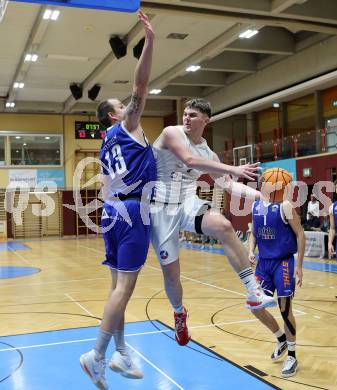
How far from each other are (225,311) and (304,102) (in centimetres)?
1619

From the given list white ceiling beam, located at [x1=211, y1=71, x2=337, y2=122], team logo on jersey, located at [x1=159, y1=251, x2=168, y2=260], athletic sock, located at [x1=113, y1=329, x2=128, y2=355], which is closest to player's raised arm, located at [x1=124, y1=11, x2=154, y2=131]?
team logo on jersey, located at [x1=159, y1=251, x2=168, y2=260]

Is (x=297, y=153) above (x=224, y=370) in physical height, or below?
above

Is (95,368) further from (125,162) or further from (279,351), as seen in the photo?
(279,351)

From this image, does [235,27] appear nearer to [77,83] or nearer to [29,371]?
[77,83]

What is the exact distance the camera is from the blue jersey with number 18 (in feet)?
12.2

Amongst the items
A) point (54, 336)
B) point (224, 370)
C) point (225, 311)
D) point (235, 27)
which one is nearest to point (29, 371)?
point (54, 336)

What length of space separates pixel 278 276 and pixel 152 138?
81.7 ft

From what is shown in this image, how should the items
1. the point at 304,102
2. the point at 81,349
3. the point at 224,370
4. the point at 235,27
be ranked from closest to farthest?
the point at 224,370, the point at 81,349, the point at 235,27, the point at 304,102

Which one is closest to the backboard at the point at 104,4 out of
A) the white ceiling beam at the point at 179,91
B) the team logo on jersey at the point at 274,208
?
the team logo on jersey at the point at 274,208

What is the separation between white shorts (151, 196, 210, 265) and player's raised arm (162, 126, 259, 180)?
45 cm

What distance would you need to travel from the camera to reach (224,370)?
4844mm

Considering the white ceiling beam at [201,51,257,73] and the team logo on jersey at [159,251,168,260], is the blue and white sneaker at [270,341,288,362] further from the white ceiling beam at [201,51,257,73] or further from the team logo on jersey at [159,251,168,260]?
the white ceiling beam at [201,51,257,73]

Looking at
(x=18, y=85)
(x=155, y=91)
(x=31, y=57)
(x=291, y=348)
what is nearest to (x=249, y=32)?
(x=31, y=57)

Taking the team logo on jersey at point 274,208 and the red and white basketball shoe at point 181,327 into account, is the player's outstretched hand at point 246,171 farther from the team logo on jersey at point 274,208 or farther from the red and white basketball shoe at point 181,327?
the team logo on jersey at point 274,208
